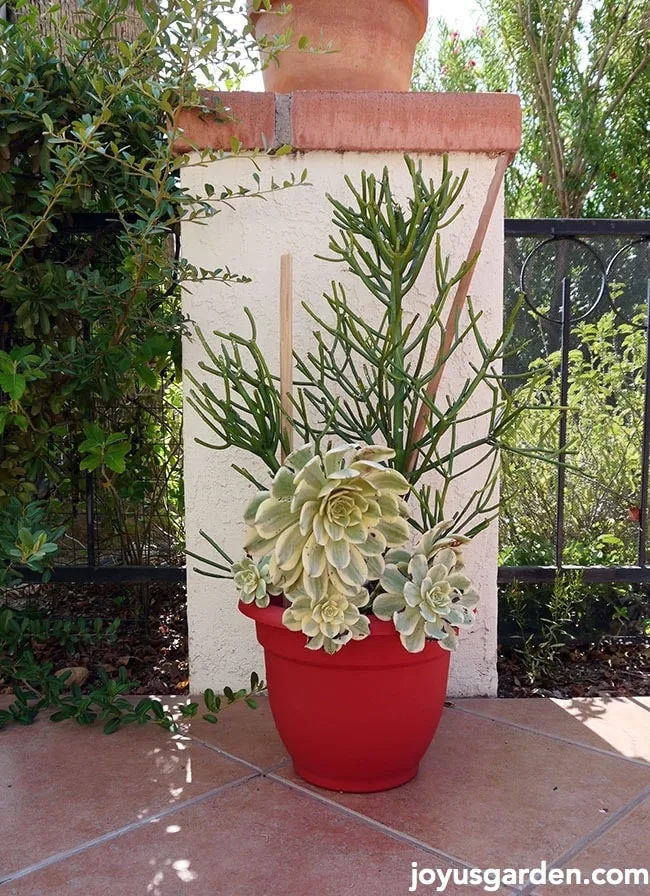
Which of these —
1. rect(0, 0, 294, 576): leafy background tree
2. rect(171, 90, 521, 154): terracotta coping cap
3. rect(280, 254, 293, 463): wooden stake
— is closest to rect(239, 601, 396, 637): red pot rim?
rect(280, 254, 293, 463): wooden stake

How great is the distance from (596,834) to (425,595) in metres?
0.56

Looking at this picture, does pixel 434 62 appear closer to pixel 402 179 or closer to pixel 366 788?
pixel 402 179

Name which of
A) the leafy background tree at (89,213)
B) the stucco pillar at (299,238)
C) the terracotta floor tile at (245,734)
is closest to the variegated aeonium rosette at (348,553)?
the terracotta floor tile at (245,734)

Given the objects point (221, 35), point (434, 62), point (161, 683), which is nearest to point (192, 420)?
point (161, 683)

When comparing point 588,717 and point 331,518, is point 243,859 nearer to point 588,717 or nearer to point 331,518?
point 331,518

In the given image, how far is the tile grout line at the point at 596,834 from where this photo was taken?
4.58ft

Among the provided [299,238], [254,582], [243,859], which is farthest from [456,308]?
[243,859]

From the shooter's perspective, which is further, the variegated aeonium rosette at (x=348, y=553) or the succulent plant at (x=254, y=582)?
the succulent plant at (x=254, y=582)

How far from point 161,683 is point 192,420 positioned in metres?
0.79

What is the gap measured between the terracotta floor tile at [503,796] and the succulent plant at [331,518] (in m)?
0.48

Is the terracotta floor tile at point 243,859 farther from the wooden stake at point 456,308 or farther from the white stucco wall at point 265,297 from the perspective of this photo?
the wooden stake at point 456,308

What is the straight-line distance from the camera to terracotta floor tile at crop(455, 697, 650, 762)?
1.91m

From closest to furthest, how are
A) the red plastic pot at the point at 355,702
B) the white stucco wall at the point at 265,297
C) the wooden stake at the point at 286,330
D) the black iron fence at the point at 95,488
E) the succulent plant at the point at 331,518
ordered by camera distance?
the succulent plant at the point at 331,518
the red plastic pot at the point at 355,702
the wooden stake at the point at 286,330
the white stucco wall at the point at 265,297
the black iron fence at the point at 95,488

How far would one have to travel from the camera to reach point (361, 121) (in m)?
1.98
